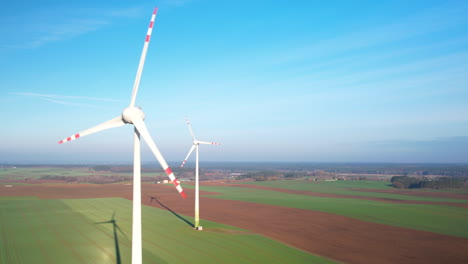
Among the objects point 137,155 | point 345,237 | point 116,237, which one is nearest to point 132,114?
point 137,155

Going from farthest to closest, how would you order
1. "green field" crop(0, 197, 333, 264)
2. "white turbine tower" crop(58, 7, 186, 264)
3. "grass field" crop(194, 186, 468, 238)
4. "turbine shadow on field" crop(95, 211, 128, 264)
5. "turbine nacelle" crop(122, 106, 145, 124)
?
"grass field" crop(194, 186, 468, 238), "green field" crop(0, 197, 333, 264), "turbine shadow on field" crop(95, 211, 128, 264), "turbine nacelle" crop(122, 106, 145, 124), "white turbine tower" crop(58, 7, 186, 264)

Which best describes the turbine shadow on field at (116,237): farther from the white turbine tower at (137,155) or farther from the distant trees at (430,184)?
the distant trees at (430,184)

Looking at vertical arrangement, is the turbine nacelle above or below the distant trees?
above

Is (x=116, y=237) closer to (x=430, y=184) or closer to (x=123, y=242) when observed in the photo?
(x=123, y=242)

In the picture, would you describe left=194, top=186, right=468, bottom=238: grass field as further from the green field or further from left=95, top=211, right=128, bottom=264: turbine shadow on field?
left=95, top=211, right=128, bottom=264: turbine shadow on field

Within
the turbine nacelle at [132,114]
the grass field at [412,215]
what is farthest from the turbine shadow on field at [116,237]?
the grass field at [412,215]

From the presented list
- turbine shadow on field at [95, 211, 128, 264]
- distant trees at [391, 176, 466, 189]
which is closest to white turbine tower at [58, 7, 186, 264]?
turbine shadow on field at [95, 211, 128, 264]

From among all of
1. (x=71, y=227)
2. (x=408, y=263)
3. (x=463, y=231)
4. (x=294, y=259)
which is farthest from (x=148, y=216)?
(x=463, y=231)

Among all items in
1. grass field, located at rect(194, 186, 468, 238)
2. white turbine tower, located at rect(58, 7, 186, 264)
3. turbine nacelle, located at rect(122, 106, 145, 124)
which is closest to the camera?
white turbine tower, located at rect(58, 7, 186, 264)
